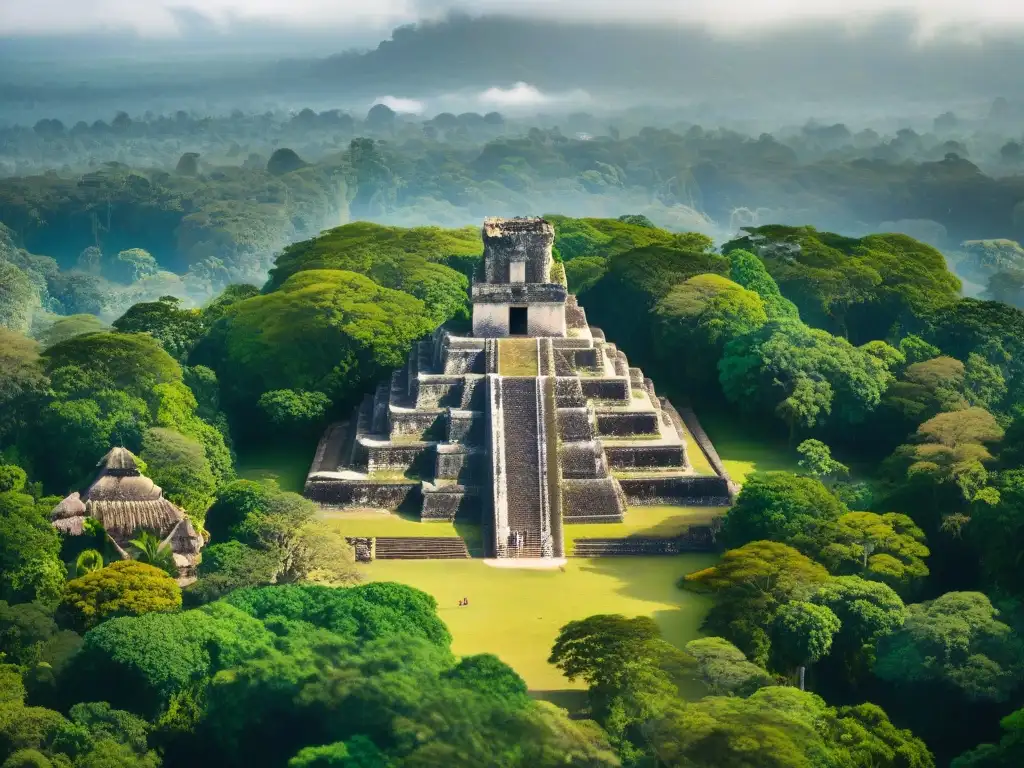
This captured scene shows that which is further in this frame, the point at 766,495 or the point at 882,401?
the point at 882,401

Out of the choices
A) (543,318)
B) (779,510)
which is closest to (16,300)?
(543,318)

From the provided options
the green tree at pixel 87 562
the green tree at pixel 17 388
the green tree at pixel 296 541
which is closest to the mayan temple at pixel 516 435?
the green tree at pixel 296 541

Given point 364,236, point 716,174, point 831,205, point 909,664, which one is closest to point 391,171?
point 716,174

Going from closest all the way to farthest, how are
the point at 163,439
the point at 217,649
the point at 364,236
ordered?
the point at 217,649
the point at 163,439
the point at 364,236

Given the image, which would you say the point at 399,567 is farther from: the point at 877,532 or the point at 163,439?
the point at 877,532

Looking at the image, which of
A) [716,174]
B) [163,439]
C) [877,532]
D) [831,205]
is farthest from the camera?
[716,174]

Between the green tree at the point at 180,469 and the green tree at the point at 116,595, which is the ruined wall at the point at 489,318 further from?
the green tree at the point at 116,595
